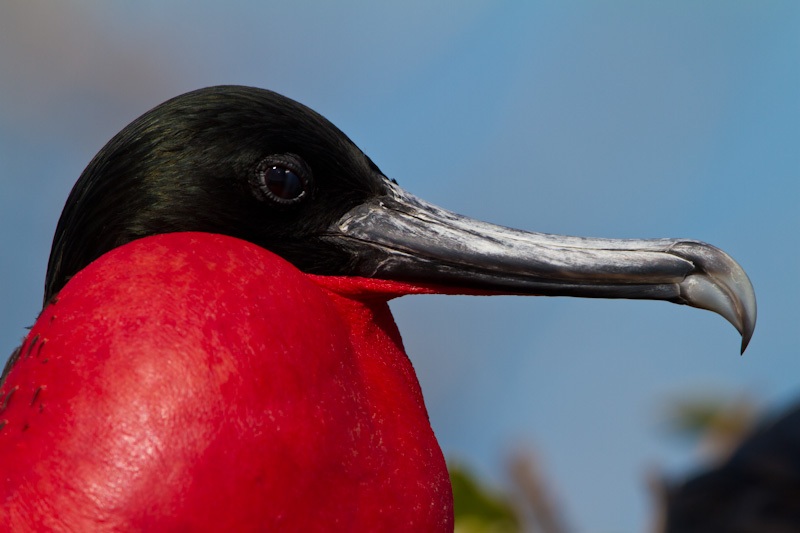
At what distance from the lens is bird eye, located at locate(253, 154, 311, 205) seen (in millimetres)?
1334

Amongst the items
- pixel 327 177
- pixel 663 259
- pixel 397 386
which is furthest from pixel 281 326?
pixel 663 259

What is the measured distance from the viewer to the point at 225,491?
98 centimetres

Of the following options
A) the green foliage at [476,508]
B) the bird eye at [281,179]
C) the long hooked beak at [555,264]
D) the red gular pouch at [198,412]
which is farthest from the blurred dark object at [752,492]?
the bird eye at [281,179]

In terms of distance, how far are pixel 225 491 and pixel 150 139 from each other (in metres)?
0.60

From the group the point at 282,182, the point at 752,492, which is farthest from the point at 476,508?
the point at 282,182

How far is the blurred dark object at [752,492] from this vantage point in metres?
2.91

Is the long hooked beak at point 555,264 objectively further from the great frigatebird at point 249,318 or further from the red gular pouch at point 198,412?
the red gular pouch at point 198,412

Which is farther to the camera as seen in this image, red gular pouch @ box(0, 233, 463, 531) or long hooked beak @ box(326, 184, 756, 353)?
long hooked beak @ box(326, 184, 756, 353)

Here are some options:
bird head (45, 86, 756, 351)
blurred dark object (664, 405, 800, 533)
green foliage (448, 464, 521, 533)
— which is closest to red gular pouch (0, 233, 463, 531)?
bird head (45, 86, 756, 351)

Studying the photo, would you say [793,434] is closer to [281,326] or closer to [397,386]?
[397,386]

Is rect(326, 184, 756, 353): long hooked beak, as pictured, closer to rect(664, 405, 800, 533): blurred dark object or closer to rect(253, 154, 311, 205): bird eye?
rect(253, 154, 311, 205): bird eye

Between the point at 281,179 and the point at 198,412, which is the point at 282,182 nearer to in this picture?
the point at 281,179

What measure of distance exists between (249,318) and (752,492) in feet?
8.09

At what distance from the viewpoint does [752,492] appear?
2.99 metres
